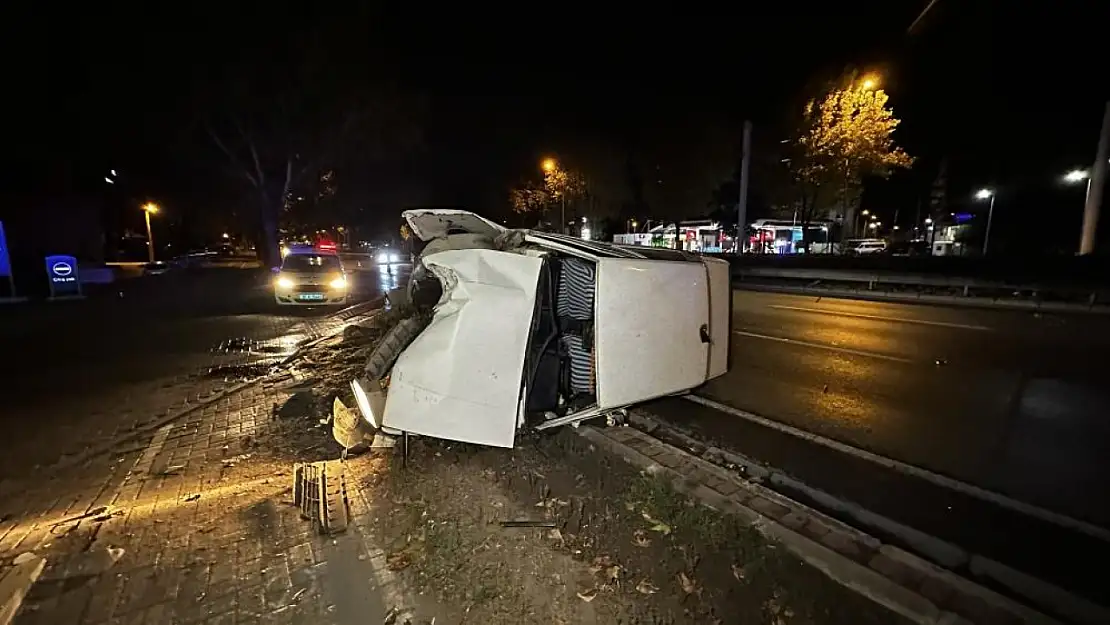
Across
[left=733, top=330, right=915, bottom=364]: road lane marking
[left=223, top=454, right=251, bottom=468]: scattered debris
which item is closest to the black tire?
[left=223, top=454, right=251, bottom=468]: scattered debris

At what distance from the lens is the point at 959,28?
63.5 ft

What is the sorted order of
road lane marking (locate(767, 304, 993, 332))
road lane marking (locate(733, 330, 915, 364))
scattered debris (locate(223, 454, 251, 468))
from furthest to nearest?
road lane marking (locate(767, 304, 993, 332)) → road lane marking (locate(733, 330, 915, 364)) → scattered debris (locate(223, 454, 251, 468))

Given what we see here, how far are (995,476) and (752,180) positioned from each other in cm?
2996

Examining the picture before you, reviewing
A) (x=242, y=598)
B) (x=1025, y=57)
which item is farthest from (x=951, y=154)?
(x=242, y=598)

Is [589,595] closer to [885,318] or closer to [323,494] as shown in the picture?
[323,494]

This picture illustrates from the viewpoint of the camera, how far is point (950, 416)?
18.8 feet

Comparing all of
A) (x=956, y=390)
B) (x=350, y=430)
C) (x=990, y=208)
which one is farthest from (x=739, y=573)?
(x=990, y=208)

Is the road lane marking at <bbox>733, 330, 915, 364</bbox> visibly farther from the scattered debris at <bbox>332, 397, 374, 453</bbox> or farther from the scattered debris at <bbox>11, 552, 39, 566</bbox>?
the scattered debris at <bbox>11, 552, 39, 566</bbox>

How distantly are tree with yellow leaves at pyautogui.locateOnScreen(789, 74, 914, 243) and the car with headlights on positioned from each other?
65.8 ft

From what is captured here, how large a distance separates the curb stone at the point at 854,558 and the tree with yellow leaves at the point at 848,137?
2201 cm

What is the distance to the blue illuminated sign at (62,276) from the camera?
15.9 meters

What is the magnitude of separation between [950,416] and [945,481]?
1759mm

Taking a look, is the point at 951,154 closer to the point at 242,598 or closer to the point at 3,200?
the point at 242,598

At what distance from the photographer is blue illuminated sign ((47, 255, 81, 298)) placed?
15.9 metres
